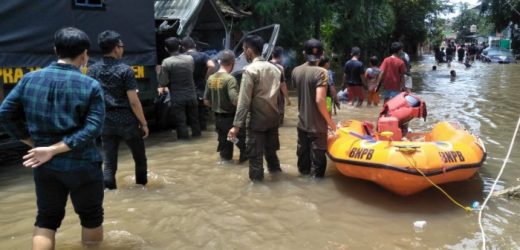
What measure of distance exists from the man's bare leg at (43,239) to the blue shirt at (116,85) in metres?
1.98

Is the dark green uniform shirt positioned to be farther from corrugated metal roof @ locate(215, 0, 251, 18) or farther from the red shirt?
corrugated metal roof @ locate(215, 0, 251, 18)

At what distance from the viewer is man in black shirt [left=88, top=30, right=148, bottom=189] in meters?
4.97

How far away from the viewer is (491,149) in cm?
760

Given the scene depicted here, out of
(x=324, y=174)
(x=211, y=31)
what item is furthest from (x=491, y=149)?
(x=211, y=31)

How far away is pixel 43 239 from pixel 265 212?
88.9 inches

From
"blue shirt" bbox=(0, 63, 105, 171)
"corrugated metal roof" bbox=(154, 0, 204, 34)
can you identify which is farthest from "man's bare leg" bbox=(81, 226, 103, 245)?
"corrugated metal roof" bbox=(154, 0, 204, 34)

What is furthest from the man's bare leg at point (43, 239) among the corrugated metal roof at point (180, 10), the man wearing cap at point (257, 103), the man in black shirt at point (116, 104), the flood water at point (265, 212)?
the corrugated metal roof at point (180, 10)

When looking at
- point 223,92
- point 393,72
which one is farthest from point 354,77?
point 223,92

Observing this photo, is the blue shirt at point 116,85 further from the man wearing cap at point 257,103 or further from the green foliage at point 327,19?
the green foliage at point 327,19

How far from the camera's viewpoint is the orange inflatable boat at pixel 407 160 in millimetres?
4812

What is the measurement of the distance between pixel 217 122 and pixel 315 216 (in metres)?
2.36

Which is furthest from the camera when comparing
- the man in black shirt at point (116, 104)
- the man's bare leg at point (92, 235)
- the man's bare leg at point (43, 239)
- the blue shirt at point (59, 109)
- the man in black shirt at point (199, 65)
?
the man in black shirt at point (199, 65)

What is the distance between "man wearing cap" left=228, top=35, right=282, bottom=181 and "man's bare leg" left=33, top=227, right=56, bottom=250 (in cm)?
254

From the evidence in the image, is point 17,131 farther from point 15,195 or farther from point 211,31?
point 211,31
